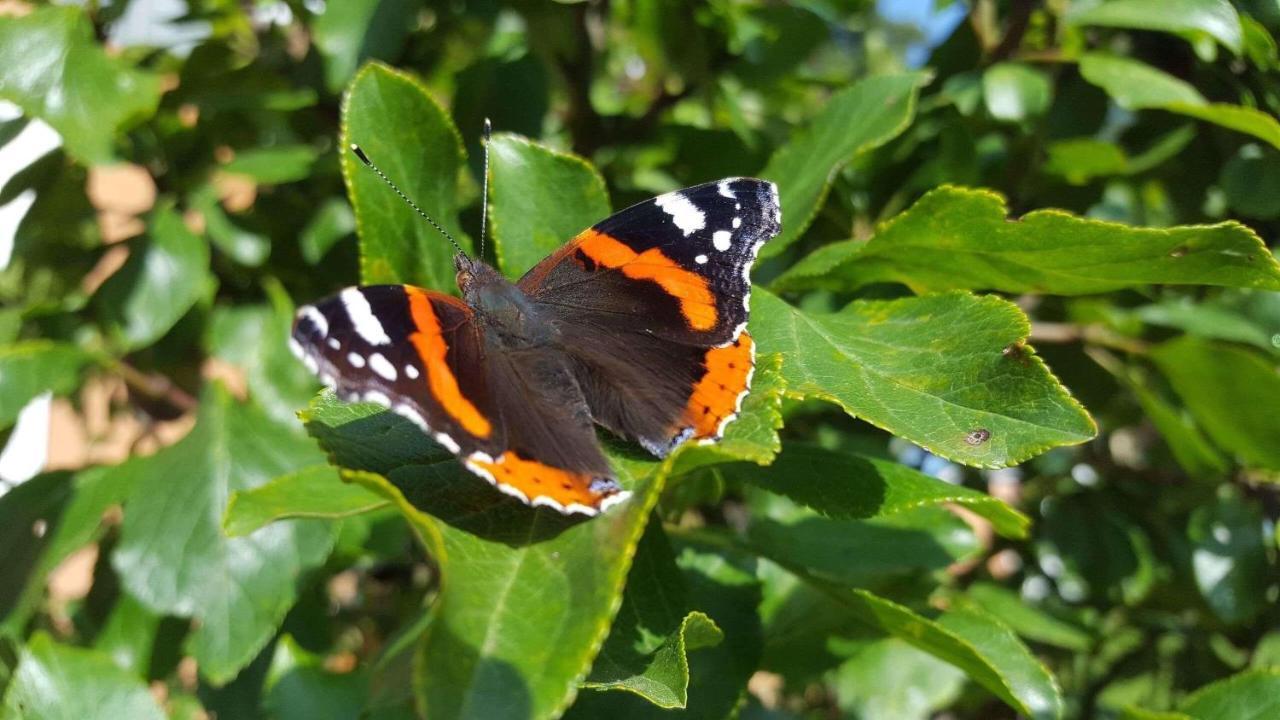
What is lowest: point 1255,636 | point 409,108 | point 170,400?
point 1255,636

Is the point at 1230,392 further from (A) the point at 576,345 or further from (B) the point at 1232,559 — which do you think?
(A) the point at 576,345

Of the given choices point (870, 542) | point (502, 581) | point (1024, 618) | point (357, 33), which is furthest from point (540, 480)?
point (1024, 618)

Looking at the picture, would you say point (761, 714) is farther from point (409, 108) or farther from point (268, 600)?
point (409, 108)

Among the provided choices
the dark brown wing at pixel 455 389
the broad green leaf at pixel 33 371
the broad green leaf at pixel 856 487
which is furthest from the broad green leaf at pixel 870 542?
the broad green leaf at pixel 33 371

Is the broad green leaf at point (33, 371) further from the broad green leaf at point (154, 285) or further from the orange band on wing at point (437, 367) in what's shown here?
the orange band on wing at point (437, 367)

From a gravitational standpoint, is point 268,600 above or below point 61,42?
below

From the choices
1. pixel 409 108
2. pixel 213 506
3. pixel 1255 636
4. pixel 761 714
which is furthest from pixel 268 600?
pixel 1255 636

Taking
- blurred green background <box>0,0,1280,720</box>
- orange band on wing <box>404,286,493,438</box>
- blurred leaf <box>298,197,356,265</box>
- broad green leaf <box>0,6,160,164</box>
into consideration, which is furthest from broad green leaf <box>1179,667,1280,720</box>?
broad green leaf <box>0,6,160,164</box>
